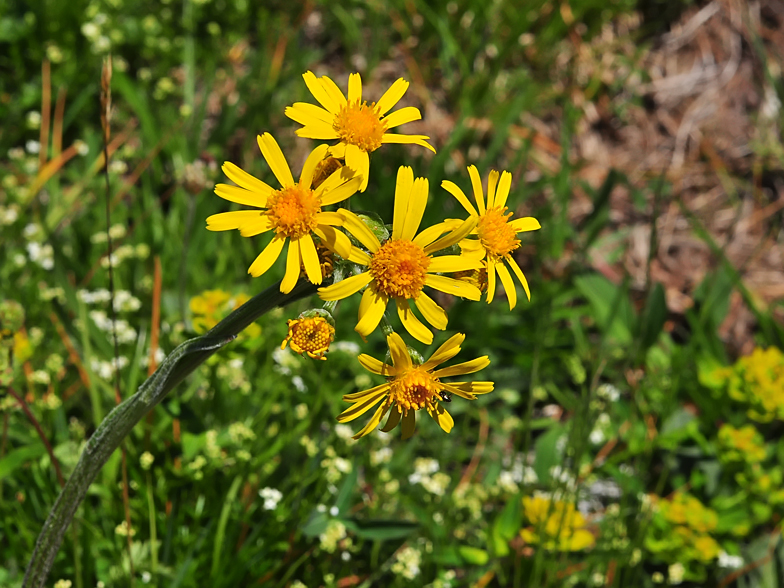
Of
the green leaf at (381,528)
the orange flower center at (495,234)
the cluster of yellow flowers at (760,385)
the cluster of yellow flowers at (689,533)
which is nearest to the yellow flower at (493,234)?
the orange flower center at (495,234)

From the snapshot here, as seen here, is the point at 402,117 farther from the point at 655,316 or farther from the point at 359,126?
the point at 655,316

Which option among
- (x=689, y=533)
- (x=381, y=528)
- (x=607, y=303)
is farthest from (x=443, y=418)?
(x=607, y=303)

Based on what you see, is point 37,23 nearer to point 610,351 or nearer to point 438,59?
point 438,59

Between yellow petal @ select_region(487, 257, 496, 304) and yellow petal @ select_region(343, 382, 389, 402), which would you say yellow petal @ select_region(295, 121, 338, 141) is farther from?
yellow petal @ select_region(343, 382, 389, 402)

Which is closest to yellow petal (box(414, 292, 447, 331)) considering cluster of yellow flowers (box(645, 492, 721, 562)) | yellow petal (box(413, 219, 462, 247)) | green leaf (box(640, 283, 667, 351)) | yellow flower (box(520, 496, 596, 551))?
yellow petal (box(413, 219, 462, 247))

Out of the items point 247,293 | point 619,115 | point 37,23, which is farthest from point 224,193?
point 619,115

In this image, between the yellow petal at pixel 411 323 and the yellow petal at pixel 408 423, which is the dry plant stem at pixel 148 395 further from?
the yellow petal at pixel 408 423
